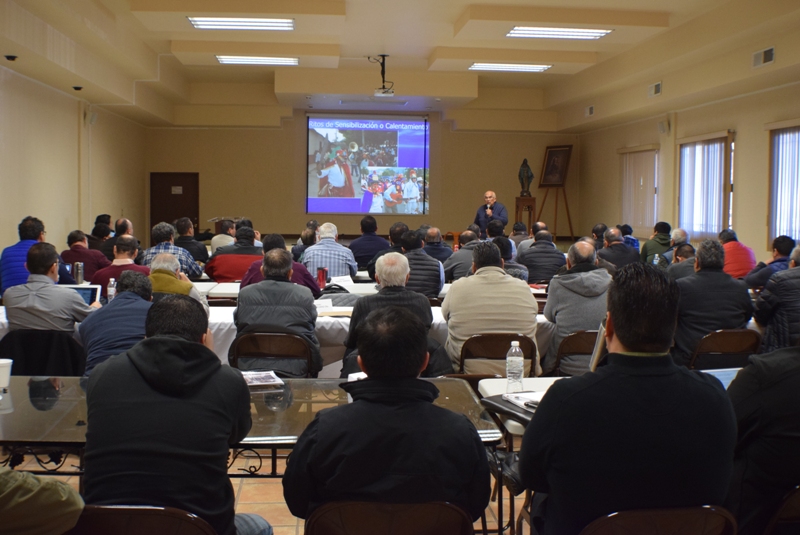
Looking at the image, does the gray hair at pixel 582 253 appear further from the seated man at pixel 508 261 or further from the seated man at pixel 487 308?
the seated man at pixel 508 261

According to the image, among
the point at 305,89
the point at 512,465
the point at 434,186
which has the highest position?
the point at 305,89

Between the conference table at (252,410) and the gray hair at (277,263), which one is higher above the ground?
the gray hair at (277,263)

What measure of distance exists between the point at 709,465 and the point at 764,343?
3440 millimetres

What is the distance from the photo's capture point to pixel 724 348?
13.8 feet

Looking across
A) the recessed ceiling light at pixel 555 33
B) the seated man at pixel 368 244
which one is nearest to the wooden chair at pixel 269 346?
the seated man at pixel 368 244

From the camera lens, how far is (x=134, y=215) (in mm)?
13664

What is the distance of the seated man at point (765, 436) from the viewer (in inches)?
74.7

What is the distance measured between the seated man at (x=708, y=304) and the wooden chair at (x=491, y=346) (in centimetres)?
115

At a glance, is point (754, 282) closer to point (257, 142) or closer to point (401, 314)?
point (401, 314)

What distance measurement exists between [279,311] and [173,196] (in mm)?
11699

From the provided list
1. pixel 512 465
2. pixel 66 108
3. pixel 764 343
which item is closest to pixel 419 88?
pixel 66 108

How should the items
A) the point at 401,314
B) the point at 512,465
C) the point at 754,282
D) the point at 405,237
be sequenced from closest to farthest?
the point at 401,314 → the point at 512,465 → the point at 405,237 → the point at 754,282

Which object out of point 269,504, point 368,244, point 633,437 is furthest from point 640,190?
point 633,437

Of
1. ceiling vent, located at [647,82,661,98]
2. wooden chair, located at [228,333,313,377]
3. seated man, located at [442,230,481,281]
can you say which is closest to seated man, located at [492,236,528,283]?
seated man, located at [442,230,481,281]
